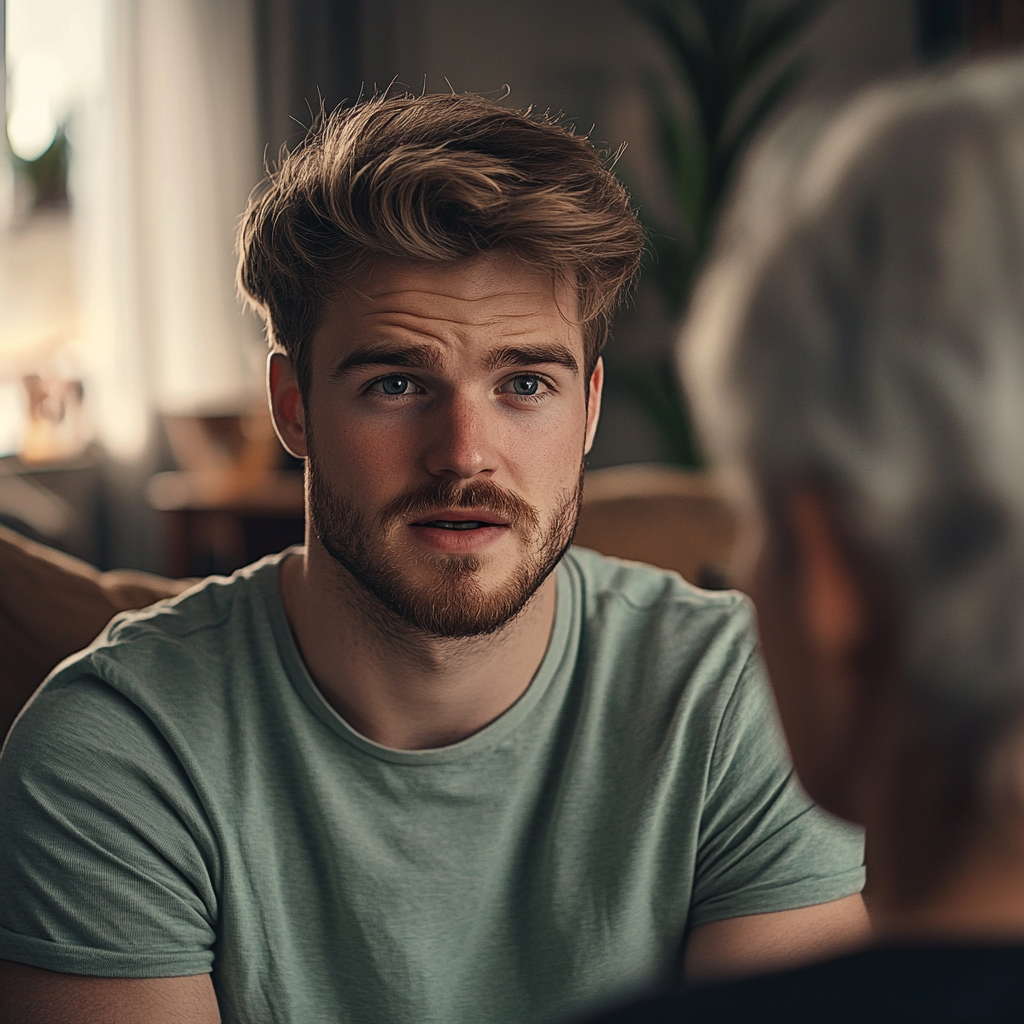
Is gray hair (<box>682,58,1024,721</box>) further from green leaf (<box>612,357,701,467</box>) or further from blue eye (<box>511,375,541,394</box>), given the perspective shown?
green leaf (<box>612,357,701,467</box>)

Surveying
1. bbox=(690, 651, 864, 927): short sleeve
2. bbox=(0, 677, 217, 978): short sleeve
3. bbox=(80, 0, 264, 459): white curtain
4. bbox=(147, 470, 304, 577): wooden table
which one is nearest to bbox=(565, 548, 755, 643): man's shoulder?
bbox=(690, 651, 864, 927): short sleeve

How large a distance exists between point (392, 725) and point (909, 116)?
80 cm

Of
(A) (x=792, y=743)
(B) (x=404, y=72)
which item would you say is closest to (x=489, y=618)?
(A) (x=792, y=743)

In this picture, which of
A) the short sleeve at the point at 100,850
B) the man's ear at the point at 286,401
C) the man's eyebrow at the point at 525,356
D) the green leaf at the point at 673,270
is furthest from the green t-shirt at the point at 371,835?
the green leaf at the point at 673,270

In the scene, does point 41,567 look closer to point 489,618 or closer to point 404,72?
point 489,618

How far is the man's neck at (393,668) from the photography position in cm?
115

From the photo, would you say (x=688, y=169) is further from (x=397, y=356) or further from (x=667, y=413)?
(x=397, y=356)

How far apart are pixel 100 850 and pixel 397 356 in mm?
520

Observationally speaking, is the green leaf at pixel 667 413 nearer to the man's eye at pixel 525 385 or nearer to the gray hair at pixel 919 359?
the man's eye at pixel 525 385

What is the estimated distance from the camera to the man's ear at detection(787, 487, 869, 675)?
51 cm

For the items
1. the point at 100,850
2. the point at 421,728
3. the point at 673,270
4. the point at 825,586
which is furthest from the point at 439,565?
the point at 673,270

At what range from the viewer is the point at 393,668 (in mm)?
1158

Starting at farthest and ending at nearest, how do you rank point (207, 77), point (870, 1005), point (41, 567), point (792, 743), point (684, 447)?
point (684, 447), point (207, 77), point (41, 567), point (792, 743), point (870, 1005)

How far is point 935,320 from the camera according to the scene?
469 millimetres
